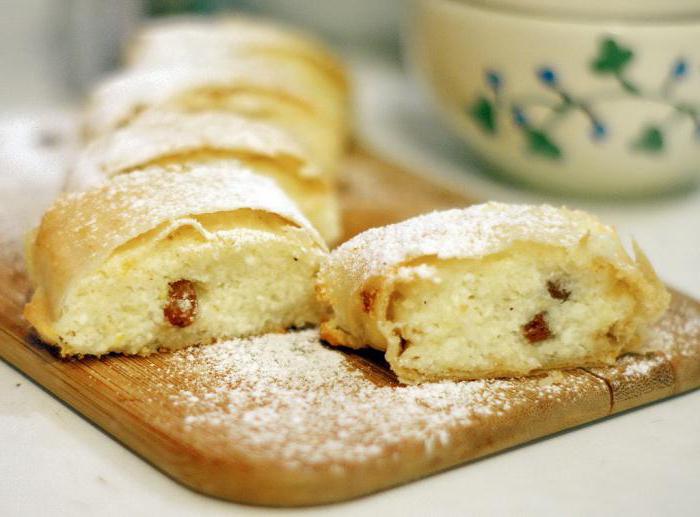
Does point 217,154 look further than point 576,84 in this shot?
No

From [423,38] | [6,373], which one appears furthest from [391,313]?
[423,38]

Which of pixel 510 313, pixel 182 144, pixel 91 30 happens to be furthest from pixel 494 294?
pixel 91 30

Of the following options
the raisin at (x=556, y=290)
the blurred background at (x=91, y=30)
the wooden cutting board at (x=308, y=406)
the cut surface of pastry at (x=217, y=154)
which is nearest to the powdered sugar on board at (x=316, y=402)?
the wooden cutting board at (x=308, y=406)

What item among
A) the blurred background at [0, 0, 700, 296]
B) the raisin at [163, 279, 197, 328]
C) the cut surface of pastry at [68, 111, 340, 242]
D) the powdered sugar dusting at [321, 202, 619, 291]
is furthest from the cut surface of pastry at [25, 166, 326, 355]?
the blurred background at [0, 0, 700, 296]

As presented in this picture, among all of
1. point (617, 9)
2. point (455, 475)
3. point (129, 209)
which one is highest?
point (617, 9)

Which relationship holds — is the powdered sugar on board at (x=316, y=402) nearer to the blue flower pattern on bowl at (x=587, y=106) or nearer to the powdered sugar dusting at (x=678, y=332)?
the powdered sugar dusting at (x=678, y=332)

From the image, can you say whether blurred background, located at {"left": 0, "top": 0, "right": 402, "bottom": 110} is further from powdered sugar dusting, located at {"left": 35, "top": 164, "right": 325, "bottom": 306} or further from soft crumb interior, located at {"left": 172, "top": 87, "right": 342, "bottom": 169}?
powdered sugar dusting, located at {"left": 35, "top": 164, "right": 325, "bottom": 306}

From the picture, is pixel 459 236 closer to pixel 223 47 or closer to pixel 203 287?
pixel 203 287
